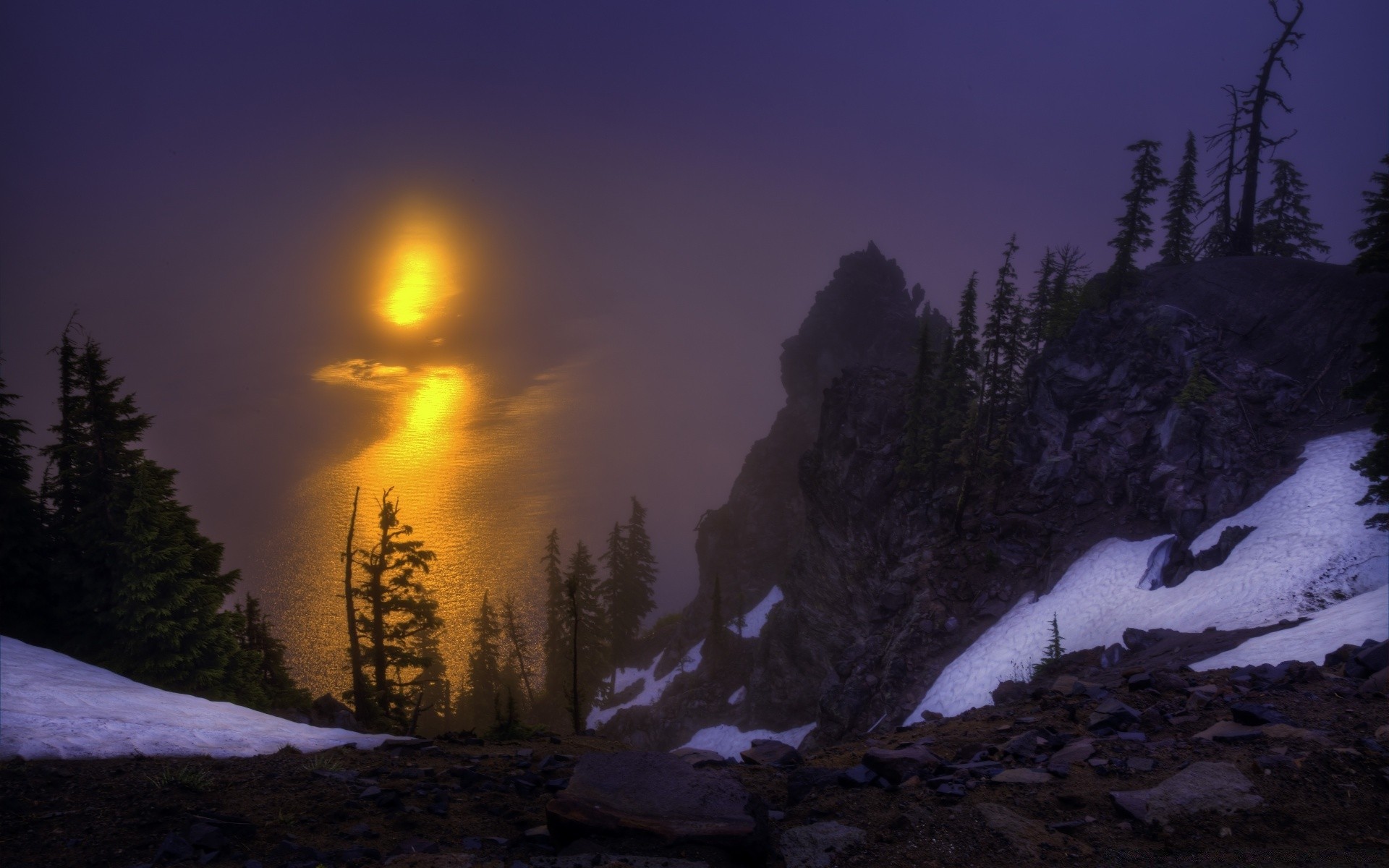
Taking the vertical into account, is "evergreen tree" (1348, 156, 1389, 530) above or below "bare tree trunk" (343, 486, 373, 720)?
above

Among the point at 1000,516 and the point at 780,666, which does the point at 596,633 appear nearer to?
the point at 780,666

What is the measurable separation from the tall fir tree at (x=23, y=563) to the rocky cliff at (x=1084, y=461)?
2986 centimetres

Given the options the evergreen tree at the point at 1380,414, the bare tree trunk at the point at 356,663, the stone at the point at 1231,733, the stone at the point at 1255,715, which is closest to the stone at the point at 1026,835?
the stone at the point at 1231,733

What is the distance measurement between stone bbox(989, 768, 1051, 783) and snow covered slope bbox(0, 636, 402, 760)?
978cm

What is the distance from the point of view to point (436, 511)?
55688 millimetres

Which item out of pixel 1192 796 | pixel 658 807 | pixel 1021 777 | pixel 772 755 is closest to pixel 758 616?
pixel 772 755

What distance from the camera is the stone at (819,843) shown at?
17.6 feet

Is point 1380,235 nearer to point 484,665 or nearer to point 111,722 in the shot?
point 111,722

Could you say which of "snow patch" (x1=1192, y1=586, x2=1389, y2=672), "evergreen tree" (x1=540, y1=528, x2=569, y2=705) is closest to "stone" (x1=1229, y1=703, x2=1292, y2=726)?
"snow patch" (x1=1192, y1=586, x2=1389, y2=672)

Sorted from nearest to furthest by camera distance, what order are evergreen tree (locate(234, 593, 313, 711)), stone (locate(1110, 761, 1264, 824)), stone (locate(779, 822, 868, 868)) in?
stone (locate(779, 822, 868, 868)) → stone (locate(1110, 761, 1264, 824)) → evergreen tree (locate(234, 593, 313, 711))

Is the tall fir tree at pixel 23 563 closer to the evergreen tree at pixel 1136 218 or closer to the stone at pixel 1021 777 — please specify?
the stone at pixel 1021 777

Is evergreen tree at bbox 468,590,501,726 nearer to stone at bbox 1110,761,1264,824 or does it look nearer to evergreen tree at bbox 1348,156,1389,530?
stone at bbox 1110,761,1264,824

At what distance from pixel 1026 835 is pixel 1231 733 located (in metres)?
3.85

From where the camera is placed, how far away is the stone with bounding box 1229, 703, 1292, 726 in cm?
728
